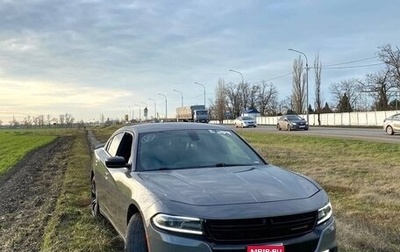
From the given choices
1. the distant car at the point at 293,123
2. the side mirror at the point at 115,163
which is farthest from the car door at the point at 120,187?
the distant car at the point at 293,123

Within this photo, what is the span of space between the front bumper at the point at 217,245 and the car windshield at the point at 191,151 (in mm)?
1322

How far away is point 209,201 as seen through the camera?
3824 millimetres

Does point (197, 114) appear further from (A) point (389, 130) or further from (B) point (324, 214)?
(B) point (324, 214)

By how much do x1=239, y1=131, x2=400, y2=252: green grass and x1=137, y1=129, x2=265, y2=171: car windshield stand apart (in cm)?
162

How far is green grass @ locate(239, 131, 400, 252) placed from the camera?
5.86 meters

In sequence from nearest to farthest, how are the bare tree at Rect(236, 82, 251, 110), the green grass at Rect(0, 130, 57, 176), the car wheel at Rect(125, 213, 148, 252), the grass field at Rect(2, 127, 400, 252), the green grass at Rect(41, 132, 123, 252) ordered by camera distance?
1. the car wheel at Rect(125, 213, 148, 252)
2. the grass field at Rect(2, 127, 400, 252)
3. the green grass at Rect(41, 132, 123, 252)
4. the green grass at Rect(0, 130, 57, 176)
5. the bare tree at Rect(236, 82, 251, 110)

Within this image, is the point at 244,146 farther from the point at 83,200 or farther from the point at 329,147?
the point at 329,147

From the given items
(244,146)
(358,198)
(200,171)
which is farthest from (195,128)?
(358,198)

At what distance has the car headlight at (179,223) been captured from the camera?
3.69 meters

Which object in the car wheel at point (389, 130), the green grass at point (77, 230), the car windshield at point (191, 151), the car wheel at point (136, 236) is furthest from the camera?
the car wheel at point (389, 130)

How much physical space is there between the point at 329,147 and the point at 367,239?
1487 cm

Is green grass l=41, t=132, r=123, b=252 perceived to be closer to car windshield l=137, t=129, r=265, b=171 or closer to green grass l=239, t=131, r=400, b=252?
car windshield l=137, t=129, r=265, b=171

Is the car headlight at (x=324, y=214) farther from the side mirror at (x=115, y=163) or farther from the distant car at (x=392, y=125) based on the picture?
the distant car at (x=392, y=125)

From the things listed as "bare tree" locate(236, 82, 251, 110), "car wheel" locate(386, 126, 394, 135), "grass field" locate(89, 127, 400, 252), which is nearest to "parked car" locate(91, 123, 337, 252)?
"grass field" locate(89, 127, 400, 252)
